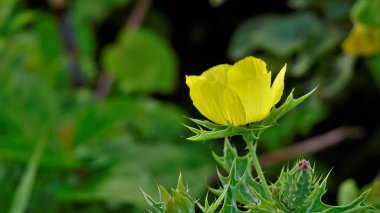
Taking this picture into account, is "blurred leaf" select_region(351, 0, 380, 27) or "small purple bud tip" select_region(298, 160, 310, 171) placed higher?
"blurred leaf" select_region(351, 0, 380, 27)

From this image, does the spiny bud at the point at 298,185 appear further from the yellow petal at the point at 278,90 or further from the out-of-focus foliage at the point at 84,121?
the out-of-focus foliage at the point at 84,121

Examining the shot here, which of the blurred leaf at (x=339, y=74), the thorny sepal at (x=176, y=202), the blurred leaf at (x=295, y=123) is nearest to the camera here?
the thorny sepal at (x=176, y=202)

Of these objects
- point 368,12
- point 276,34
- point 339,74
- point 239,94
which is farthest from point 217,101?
point 276,34

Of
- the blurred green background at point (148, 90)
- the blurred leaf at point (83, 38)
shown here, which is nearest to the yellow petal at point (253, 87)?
the blurred green background at point (148, 90)

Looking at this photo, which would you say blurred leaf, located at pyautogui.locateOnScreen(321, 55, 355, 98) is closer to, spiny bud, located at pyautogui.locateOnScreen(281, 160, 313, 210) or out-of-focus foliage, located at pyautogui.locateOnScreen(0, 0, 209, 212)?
out-of-focus foliage, located at pyautogui.locateOnScreen(0, 0, 209, 212)

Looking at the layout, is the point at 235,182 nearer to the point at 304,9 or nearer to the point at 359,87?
the point at 304,9

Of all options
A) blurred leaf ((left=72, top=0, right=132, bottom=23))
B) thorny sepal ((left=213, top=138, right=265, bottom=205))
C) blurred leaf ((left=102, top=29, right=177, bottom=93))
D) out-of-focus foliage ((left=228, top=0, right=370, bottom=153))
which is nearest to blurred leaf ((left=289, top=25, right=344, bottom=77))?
out-of-focus foliage ((left=228, top=0, right=370, bottom=153))

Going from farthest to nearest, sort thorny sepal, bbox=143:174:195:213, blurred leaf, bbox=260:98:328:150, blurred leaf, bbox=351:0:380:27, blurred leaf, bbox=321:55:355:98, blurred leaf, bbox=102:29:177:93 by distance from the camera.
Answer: blurred leaf, bbox=102:29:177:93
blurred leaf, bbox=260:98:328:150
blurred leaf, bbox=321:55:355:98
blurred leaf, bbox=351:0:380:27
thorny sepal, bbox=143:174:195:213
